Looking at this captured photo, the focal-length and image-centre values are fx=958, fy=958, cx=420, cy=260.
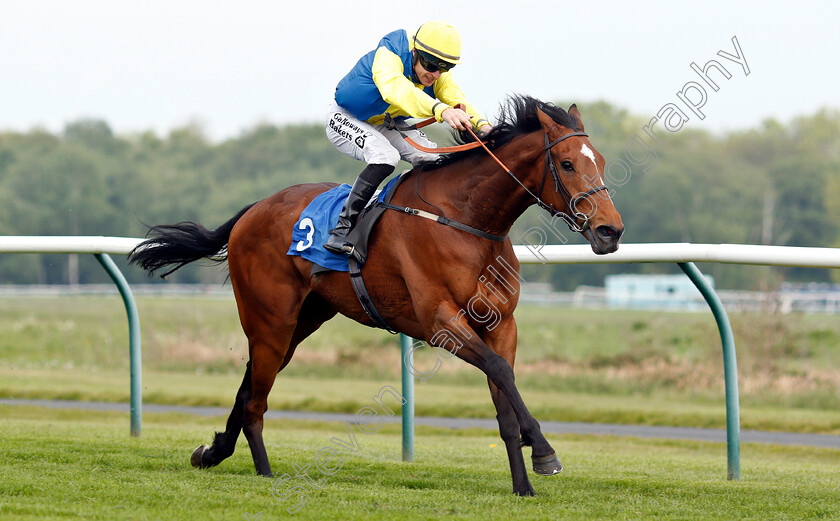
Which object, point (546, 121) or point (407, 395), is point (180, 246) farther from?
point (546, 121)

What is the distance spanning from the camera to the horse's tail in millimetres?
5746

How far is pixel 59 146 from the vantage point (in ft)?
168

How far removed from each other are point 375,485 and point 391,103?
5.96 ft

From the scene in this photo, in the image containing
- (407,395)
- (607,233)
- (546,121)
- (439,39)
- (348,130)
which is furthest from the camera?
(407,395)

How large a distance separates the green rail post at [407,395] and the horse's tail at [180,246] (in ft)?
4.11

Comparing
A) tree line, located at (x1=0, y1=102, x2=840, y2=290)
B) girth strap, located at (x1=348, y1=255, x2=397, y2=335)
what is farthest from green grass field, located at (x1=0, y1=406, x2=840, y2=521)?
tree line, located at (x1=0, y1=102, x2=840, y2=290)

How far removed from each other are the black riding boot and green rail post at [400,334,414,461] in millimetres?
991

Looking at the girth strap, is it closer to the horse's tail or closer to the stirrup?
the stirrup

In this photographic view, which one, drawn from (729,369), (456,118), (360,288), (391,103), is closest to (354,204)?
(360,288)

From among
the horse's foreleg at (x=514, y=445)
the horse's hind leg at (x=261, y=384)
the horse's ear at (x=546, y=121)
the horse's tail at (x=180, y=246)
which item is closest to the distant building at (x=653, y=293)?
the horse's tail at (x=180, y=246)

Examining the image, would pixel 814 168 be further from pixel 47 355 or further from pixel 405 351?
pixel 405 351

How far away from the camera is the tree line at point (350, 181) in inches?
1538

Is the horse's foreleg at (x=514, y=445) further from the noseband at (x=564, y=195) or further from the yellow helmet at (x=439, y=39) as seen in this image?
the yellow helmet at (x=439, y=39)

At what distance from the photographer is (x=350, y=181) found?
43.6 metres
